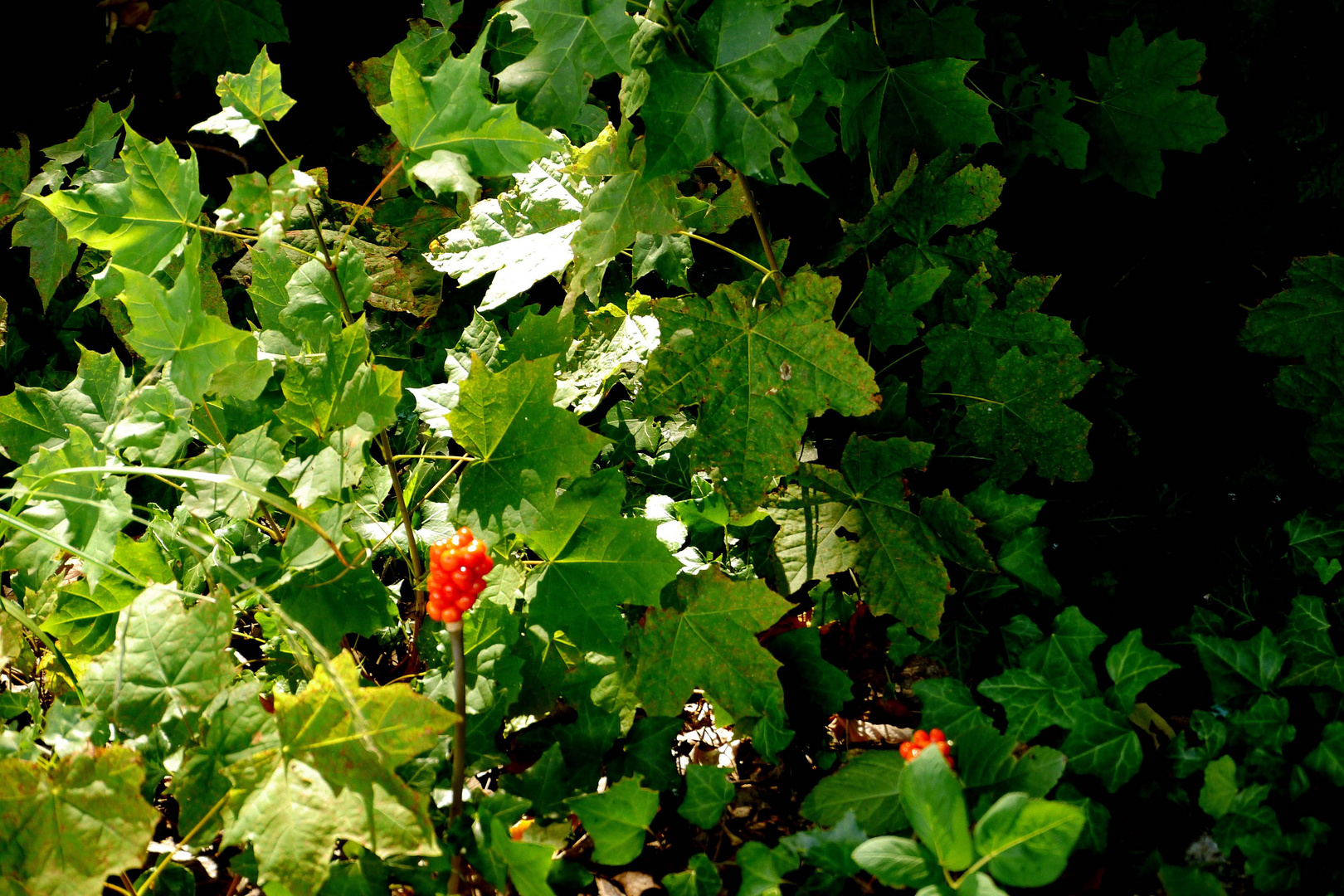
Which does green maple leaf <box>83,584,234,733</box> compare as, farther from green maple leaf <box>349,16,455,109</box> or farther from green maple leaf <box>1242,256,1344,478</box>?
green maple leaf <box>1242,256,1344,478</box>

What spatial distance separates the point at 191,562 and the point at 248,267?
77cm

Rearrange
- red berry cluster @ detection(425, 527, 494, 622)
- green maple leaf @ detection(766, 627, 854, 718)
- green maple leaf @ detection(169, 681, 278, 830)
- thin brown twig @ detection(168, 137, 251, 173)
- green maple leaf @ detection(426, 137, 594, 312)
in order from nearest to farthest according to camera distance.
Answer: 1. red berry cluster @ detection(425, 527, 494, 622)
2. green maple leaf @ detection(169, 681, 278, 830)
3. green maple leaf @ detection(766, 627, 854, 718)
4. green maple leaf @ detection(426, 137, 594, 312)
5. thin brown twig @ detection(168, 137, 251, 173)

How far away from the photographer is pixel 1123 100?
1.60 meters

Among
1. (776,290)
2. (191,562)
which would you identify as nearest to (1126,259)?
(776,290)

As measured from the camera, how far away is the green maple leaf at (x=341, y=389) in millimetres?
1191

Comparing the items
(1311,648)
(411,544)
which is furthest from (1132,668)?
(411,544)

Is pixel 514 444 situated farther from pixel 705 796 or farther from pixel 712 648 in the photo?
pixel 705 796

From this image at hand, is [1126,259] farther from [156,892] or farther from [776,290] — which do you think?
[156,892]

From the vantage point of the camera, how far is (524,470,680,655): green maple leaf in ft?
3.97

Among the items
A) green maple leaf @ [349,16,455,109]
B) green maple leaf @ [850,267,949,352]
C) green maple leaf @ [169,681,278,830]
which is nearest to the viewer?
green maple leaf @ [169,681,278,830]

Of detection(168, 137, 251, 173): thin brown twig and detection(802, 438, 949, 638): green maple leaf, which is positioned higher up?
detection(168, 137, 251, 173): thin brown twig

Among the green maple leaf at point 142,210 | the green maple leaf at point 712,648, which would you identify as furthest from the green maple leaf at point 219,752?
the green maple leaf at point 142,210

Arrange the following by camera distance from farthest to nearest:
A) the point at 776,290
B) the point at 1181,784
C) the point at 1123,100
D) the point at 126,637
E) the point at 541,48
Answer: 1. the point at 1123,100
2. the point at 776,290
3. the point at 541,48
4. the point at 1181,784
5. the point at 126,637


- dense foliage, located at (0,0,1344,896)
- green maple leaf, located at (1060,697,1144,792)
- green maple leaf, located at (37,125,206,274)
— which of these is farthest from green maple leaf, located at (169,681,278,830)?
green maple leaf, located at (1060,697,1144,792)
